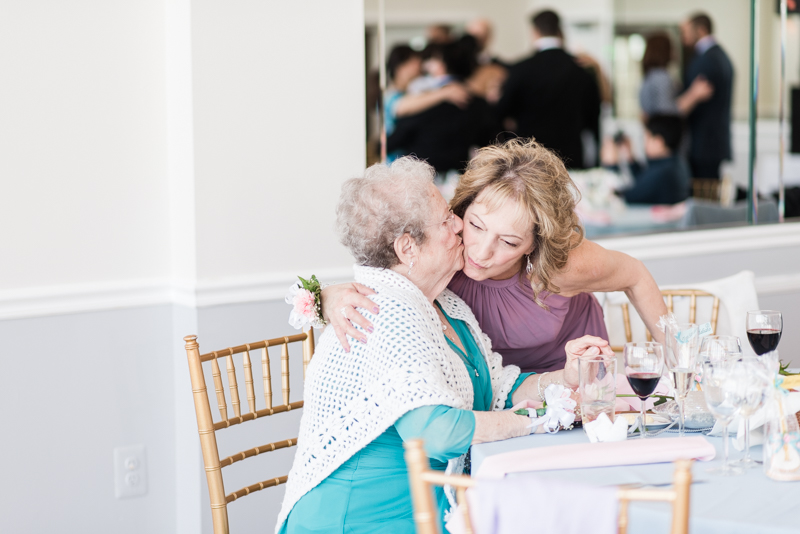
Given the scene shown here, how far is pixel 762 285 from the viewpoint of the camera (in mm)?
3332

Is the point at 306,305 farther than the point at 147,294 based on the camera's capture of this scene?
No

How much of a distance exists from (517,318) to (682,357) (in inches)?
21.2

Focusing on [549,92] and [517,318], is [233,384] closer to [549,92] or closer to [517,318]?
[517,318]

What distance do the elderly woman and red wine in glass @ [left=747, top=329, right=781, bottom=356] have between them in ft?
1.02

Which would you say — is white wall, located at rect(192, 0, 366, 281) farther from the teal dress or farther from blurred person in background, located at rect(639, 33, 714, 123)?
blurred person in background, located at rect(639, 33, 714, 123)

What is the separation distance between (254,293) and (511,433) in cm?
113

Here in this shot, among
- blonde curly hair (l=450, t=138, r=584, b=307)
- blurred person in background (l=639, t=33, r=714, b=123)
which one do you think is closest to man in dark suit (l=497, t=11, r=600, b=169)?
blurred person in background (l=639, t=33, r=714, b=123)

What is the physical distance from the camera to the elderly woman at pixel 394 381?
1.41 meters

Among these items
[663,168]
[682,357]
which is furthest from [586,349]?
[663,168]

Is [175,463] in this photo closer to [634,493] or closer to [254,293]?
[254,293]

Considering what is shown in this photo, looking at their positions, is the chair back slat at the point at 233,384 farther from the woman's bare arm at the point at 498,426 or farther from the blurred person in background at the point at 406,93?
the blurred person in background at the point at 406,93

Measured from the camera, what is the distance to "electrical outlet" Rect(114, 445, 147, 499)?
7.84 ft

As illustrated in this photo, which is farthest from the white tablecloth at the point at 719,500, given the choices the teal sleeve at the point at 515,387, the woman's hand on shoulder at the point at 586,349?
the teal sleeve at the point at 515,387

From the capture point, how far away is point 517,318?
6.66 feet
